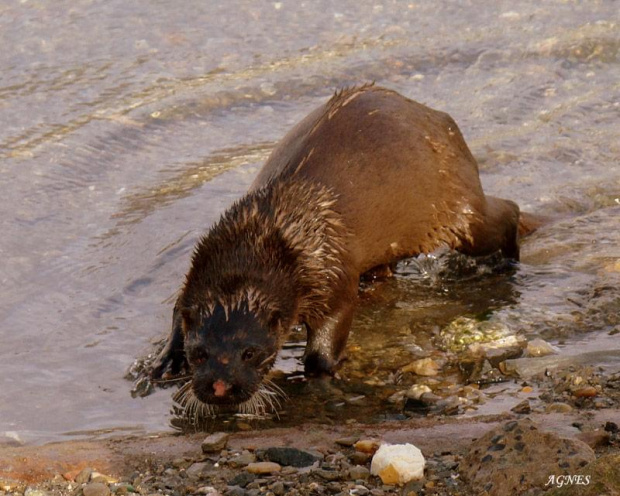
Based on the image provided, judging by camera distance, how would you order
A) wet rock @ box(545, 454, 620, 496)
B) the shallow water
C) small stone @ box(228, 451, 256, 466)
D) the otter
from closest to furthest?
1. wet rock @ box(545, 454, 620, 496)
2. small stone @ box(228, 451, 256, 466)
3. the otter
4. the shallow water

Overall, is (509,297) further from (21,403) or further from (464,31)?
(464,31)

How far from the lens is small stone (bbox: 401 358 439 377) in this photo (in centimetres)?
493

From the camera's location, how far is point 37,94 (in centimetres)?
820

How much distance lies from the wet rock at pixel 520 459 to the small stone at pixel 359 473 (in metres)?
0.34

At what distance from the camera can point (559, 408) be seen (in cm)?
422

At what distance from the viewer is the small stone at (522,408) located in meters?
4.26

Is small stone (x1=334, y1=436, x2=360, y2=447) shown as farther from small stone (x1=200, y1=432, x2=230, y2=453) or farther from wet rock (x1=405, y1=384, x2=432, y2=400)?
wet rock (x1=405, y1=384, x2=432, y2=400)

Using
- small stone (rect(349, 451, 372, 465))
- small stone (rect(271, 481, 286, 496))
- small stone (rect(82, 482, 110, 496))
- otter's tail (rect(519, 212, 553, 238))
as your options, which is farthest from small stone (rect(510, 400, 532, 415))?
otter's tail (rect(519, 212, 553, 238))

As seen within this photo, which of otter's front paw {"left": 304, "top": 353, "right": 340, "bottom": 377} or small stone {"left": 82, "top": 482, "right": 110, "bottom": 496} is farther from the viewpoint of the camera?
otter's front paw {"left": 304, "top": 353, "right": 340, "bottom": 377}

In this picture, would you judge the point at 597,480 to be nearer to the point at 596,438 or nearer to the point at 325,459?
the point at 596,438

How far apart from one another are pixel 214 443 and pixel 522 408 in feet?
3.75

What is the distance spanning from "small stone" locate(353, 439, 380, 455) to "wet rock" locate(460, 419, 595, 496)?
45cm

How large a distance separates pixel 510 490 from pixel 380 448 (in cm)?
58

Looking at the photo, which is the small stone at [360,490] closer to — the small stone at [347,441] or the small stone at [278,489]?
the small stone at [278,489]
